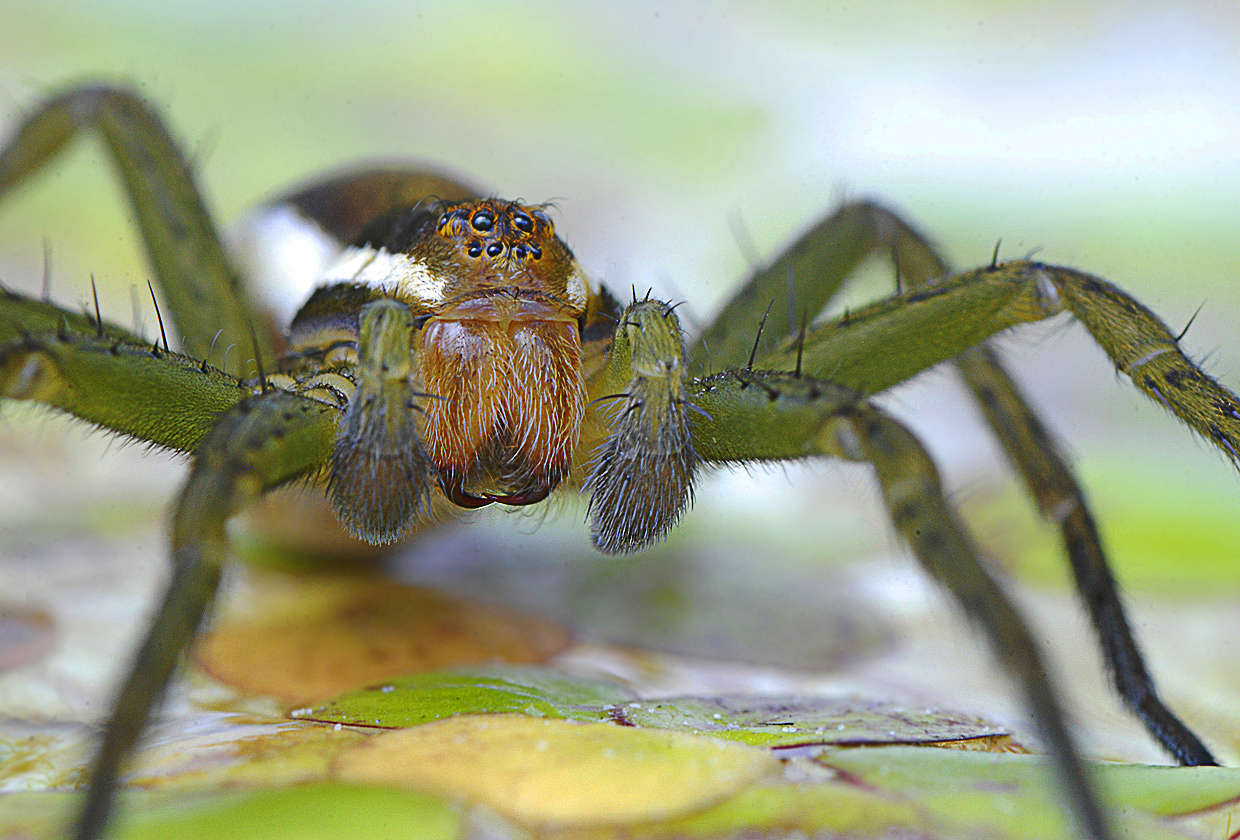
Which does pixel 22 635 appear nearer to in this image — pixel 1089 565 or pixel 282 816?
pixel 282 816

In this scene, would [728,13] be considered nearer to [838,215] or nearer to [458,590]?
[838,215]

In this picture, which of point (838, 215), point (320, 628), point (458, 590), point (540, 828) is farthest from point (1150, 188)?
point (540, 828)

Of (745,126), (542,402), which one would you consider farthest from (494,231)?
(745,126)

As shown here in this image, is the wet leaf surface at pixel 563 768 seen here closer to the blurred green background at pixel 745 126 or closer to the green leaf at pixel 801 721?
the green leaf at pixel 801 721

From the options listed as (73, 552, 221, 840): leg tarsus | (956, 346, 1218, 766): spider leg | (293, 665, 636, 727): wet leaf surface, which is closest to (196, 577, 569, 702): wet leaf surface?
(293, 665, 636, 727): wet leaf surface

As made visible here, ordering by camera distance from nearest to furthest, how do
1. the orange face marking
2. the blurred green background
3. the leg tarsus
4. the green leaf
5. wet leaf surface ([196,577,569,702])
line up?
1. the leg tarsus
2. the green leaf
3. the orange face marking
4. wet leaf surface ([196,577,569,702])
5. the blurred green background

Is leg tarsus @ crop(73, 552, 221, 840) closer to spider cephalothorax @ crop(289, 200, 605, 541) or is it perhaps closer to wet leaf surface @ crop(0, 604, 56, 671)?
spider cephalothorax @ crop(289, 200, 605, 541)

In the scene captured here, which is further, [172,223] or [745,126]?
[745,126]

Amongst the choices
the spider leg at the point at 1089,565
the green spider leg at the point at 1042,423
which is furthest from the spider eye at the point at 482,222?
the spider leg at the point at 1089,565
